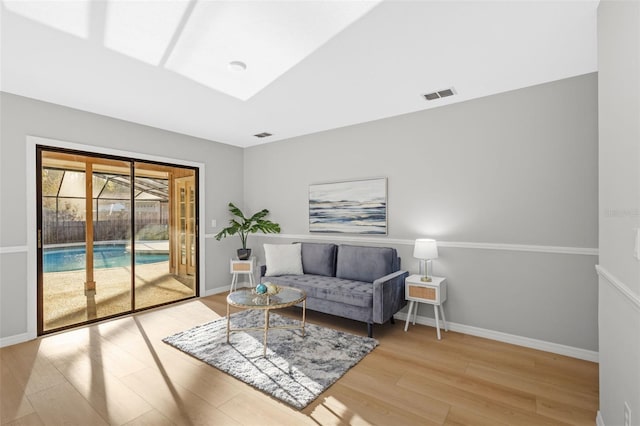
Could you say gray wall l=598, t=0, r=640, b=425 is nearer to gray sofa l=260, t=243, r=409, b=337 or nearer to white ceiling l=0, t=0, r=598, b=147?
white ceiling l=0, t=0, r=598, b=147

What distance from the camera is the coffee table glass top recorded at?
9.35 ft

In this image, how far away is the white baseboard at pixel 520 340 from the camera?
2812mm

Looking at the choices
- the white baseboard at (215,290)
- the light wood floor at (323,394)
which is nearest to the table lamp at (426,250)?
the light wood floor at (323,394)

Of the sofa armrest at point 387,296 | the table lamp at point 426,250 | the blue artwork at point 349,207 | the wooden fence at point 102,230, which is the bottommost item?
the sofa armrest at point 387,296

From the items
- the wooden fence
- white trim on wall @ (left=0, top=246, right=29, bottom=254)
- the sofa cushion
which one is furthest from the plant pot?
white trim on wall @ (left=0, top=246, right=29, bottom=254)

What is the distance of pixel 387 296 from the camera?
10.6 feet

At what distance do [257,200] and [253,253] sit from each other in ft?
3.34

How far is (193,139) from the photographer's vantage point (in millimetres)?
4934

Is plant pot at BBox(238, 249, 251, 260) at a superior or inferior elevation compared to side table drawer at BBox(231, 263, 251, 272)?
superior

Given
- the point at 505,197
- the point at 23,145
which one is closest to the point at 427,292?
the point at 505,197

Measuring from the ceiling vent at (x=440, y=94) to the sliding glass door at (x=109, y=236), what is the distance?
3769 millimetres

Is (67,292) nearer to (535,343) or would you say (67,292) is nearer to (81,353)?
(81,353)

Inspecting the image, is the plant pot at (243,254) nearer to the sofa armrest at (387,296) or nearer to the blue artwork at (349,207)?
the blue artwork at (349,207)

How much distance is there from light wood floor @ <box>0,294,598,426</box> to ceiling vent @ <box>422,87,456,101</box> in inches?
105
